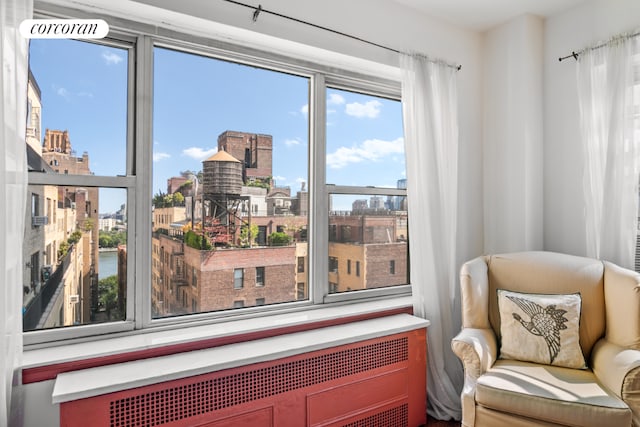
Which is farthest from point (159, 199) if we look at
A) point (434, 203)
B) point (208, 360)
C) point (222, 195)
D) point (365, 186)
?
point (434, 203)

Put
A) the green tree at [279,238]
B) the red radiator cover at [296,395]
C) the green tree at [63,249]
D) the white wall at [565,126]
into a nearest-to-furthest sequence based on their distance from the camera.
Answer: the red radiator cover at [296,395] → the green tree at [63,249] → the green tree at [279,238] → the white wall at [565,126]

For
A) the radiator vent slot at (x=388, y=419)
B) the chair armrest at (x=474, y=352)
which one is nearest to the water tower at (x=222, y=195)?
the radiator vent slot at (x=388, y=419)

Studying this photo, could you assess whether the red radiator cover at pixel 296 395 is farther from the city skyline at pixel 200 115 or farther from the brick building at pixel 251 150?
the brick building at pixel 251 150

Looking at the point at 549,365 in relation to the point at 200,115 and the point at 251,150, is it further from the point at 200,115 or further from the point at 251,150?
the point at 200,115

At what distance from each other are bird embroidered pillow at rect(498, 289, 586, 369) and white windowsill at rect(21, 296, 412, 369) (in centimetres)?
65

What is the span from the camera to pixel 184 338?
186 cm

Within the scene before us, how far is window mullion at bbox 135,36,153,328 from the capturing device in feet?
6.32

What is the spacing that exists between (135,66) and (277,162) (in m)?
0.91

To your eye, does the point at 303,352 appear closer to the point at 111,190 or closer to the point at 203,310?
the point at 203,310

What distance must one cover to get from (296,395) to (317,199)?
1141 millimetres

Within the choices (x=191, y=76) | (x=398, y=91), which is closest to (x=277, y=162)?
(x=191, y=76)

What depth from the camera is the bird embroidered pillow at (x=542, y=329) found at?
205 centimetres

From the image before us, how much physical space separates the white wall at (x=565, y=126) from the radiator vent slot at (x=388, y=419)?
5.20 feet

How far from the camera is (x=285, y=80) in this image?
2.43m
